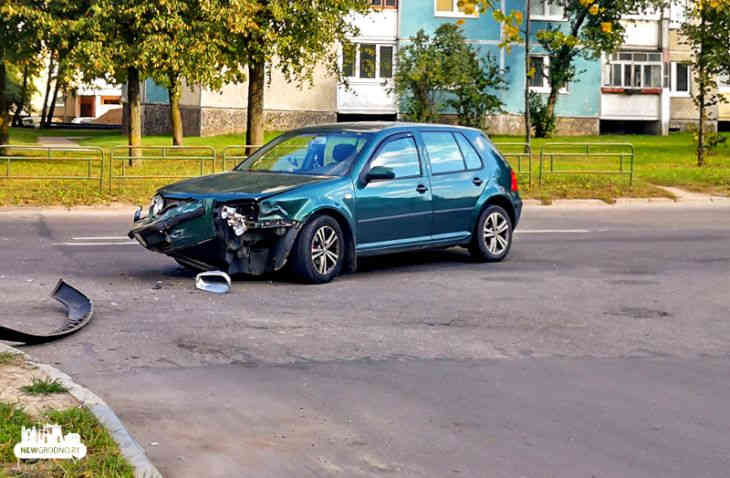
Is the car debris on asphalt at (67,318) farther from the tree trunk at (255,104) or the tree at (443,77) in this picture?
the tree at (443,77)

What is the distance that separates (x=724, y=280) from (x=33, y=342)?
7.62 m

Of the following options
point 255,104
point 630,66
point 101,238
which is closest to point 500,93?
point 630,66

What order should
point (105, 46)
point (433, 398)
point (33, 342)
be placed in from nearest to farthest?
point (433, 398)
point (33, 342)
point (105, 46)

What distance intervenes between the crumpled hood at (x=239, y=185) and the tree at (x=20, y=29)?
2083cm

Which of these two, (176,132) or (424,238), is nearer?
(424,238)

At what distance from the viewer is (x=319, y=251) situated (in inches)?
516

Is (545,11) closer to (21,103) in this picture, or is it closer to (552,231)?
(21,103)

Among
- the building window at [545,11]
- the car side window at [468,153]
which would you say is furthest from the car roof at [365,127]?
the building window at [545,11]

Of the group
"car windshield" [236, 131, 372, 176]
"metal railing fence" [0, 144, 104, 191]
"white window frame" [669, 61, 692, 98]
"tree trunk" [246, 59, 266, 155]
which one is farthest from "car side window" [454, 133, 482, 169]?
"white window frame" [669, 61, 692, 98]

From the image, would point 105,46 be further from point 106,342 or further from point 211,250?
point 106,342

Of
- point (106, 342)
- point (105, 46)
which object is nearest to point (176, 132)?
point (105, 46)

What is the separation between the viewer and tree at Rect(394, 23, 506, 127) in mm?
45122

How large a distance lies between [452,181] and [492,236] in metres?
0.95

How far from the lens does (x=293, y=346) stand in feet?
32.3
